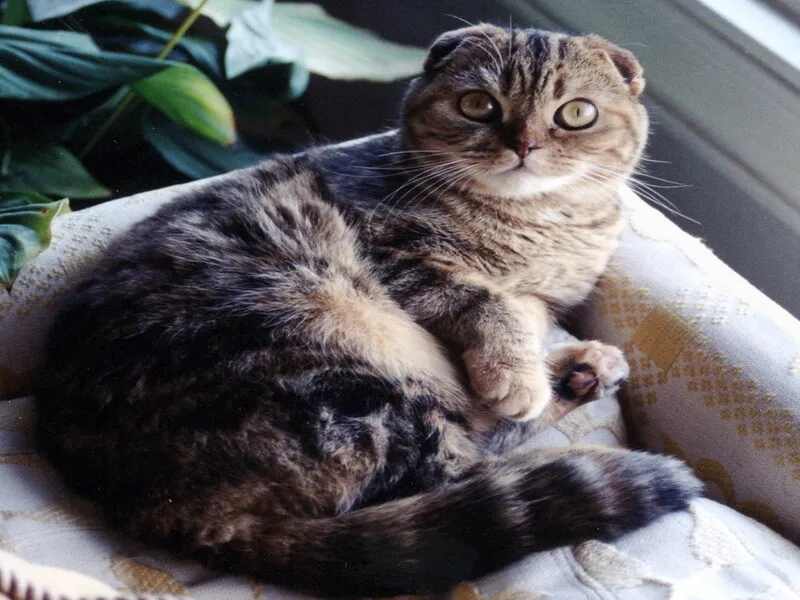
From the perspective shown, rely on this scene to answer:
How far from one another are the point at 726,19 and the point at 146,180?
121 cm

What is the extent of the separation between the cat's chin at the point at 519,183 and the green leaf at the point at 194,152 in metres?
0.70

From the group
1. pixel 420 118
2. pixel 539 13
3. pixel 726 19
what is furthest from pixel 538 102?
pixel 539 13

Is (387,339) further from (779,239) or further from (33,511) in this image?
(779,239)

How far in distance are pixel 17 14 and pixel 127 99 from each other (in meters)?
0.25

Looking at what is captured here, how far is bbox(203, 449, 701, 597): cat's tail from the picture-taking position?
77cm

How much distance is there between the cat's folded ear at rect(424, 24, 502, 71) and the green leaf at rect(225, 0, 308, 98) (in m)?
0.49

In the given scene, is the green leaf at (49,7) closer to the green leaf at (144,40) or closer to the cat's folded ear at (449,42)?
the green leaf at (144,40)

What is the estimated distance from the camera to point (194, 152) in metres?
1.62

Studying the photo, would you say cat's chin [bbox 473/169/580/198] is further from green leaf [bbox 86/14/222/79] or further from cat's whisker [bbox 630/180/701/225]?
green leaf [bbox 86/14/222/79]

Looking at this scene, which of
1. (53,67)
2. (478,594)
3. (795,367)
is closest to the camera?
(478,594)

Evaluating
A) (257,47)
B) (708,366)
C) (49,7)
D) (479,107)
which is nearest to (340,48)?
(257,47)

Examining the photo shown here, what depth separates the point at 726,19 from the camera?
4.20ft

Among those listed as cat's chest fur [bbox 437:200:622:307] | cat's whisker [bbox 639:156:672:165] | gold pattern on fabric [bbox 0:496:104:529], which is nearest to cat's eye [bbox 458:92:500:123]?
cat's chest fur [bbox 437:200:622:307]

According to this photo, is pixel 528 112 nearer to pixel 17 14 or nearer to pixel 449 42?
pixel 449 42
